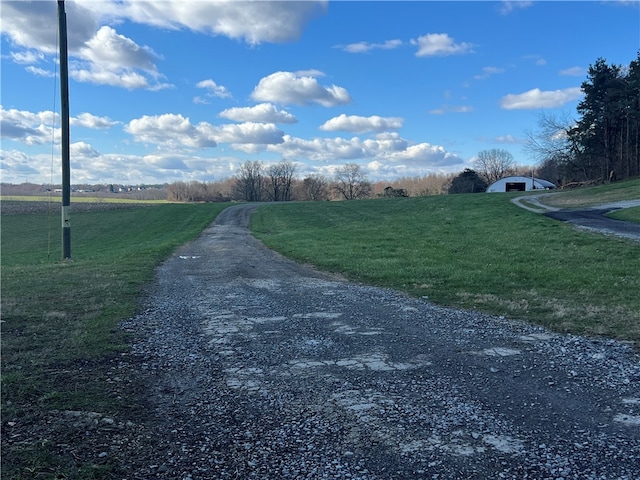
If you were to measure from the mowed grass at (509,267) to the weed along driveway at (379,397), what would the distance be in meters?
1.02

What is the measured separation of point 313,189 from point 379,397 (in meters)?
97.8

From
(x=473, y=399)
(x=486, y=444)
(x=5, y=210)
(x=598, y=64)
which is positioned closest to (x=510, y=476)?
(x=486, y=444)

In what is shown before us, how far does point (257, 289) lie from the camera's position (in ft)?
30.1

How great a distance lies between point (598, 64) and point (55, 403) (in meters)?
60.5

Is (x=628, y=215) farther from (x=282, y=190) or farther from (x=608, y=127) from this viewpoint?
(x=282, y=190)

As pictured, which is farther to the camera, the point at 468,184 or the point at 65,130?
the point at 468,184

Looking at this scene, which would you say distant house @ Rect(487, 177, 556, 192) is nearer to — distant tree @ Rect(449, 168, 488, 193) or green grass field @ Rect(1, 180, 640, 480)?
distant tree @ Rect(449, 168, 488, 193)

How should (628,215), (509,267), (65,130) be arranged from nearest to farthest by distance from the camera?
1. (509,267)
2. (65,130)
3. (628,215)

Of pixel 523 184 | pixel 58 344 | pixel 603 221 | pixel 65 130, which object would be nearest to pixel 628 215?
pixel 603 221

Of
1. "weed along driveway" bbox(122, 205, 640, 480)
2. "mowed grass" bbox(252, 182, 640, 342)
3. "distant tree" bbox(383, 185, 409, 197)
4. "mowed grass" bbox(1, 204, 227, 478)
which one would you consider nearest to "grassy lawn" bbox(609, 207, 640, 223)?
"mowed grass" bbox(252, 182, 640, 342)

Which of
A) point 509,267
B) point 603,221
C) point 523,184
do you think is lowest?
point 509,267

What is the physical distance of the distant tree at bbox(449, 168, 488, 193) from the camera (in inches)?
2928

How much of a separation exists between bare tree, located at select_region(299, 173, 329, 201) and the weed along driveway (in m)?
93.3

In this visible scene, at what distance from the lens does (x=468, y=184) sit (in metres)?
75.1
